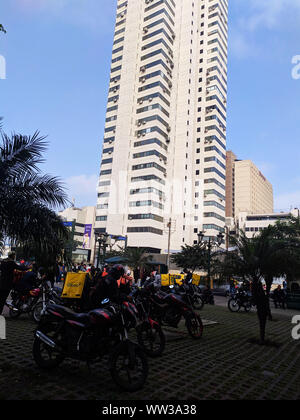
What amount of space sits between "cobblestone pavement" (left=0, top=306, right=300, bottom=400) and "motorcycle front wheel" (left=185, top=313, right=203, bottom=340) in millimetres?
390

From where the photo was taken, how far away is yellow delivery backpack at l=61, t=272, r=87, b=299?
333 inches

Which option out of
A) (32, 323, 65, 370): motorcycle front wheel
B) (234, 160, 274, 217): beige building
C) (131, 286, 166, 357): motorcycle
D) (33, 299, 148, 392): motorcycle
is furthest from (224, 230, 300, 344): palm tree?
(234, 160, 274, 217): beige building

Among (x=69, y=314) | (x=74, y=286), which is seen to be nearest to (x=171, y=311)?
(x=74, y=286)

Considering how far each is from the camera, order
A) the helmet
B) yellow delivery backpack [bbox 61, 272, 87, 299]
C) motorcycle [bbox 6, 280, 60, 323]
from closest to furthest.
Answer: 1. the helmet
2. motorcycle [bbox 6, 280, 60, 323]
3. yellow delivery backpack [bbox 61, 272, 87, 299]

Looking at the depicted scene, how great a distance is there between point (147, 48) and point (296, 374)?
81.6 m

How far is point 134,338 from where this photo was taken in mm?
6883

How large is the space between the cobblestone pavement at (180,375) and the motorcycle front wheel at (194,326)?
39cm

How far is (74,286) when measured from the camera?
855 cm

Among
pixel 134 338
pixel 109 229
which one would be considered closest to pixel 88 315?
Answer: pixel 134 338

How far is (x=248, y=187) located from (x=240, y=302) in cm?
12055

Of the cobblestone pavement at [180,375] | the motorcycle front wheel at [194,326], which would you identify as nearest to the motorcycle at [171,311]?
the motorcycle front wheel at [194,326]

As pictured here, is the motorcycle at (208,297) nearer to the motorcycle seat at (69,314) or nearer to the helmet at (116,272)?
the helmet at (116,272)

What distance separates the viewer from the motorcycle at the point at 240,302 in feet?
46.0

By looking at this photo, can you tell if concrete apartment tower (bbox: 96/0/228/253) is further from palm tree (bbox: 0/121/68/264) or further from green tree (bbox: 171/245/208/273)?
palm tree (bbox: 0/121/68/264)
